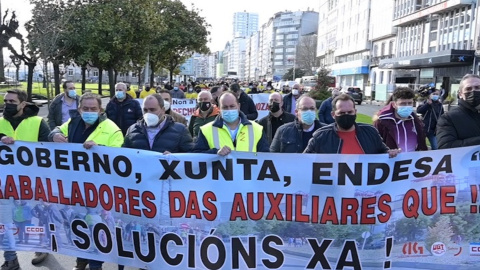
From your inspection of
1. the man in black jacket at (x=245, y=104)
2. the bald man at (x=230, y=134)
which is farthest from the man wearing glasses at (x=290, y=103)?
the bald man at (x=230, y=134)

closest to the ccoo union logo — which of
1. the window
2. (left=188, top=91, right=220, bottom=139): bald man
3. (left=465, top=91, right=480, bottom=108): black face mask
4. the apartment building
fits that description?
(left=465, top=91, right=480, bottom=108): black face mask

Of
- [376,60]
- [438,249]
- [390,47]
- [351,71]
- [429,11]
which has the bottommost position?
[438,249]

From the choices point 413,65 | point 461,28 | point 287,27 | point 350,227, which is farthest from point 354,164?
point 287,27

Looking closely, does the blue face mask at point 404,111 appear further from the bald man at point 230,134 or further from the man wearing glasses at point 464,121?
the bald man at point 230,134

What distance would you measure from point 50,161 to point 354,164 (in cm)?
271

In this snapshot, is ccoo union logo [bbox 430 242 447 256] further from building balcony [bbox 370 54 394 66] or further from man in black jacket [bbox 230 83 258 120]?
building balcony [bbox 370 54 394 66]

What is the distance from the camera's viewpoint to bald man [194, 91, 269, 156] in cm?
441

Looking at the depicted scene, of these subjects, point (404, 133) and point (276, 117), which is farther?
point (276, 117)

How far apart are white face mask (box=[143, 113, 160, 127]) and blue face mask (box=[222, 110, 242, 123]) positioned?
64 centimetres

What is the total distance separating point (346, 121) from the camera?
3.97 m

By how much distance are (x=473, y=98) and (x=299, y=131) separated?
1.63 metres

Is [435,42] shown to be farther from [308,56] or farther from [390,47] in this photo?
[308,56]

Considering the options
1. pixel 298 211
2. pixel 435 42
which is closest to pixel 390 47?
pixel 435 42

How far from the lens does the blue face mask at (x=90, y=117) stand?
14.9 feet
